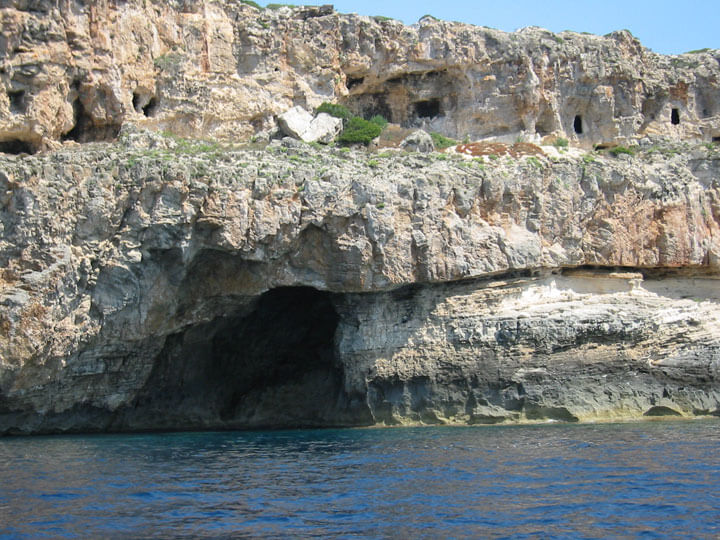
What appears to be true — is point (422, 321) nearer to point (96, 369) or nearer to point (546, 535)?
point (96, 369)

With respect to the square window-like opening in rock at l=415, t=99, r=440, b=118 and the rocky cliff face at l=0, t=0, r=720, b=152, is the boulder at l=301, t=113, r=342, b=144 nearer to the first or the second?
the rocky cliff face at l=0, t=0, r=720, b=152

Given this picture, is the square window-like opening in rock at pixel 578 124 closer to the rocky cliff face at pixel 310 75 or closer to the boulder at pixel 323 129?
the rocky cliff face at pixel 310 75

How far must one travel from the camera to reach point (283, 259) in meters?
27.5

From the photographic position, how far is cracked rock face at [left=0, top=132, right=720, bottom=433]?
83.4 ft

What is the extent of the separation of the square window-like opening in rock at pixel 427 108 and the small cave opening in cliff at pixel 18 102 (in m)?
18.5

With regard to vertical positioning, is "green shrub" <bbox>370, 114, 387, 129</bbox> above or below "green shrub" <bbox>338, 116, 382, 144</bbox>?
above

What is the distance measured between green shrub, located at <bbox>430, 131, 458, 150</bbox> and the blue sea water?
15819 mm

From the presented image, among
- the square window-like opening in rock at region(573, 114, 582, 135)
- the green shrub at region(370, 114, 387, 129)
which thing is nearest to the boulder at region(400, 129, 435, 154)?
the green shrub at region(370, 114, 387, 129)

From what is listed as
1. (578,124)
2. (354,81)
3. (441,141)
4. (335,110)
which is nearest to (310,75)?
(335,110)

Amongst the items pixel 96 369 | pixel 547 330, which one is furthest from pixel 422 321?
pixel 96 369

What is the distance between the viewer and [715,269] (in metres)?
30.9

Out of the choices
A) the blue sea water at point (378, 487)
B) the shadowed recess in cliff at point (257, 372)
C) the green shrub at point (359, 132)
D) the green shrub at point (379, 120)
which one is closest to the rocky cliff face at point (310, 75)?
the green shrub at point (379, 120)

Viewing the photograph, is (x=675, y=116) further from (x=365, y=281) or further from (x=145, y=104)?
(x=145, y=104)

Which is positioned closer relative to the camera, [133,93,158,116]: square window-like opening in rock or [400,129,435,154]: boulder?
[133,93,158,116]: square window-like opening in rock
